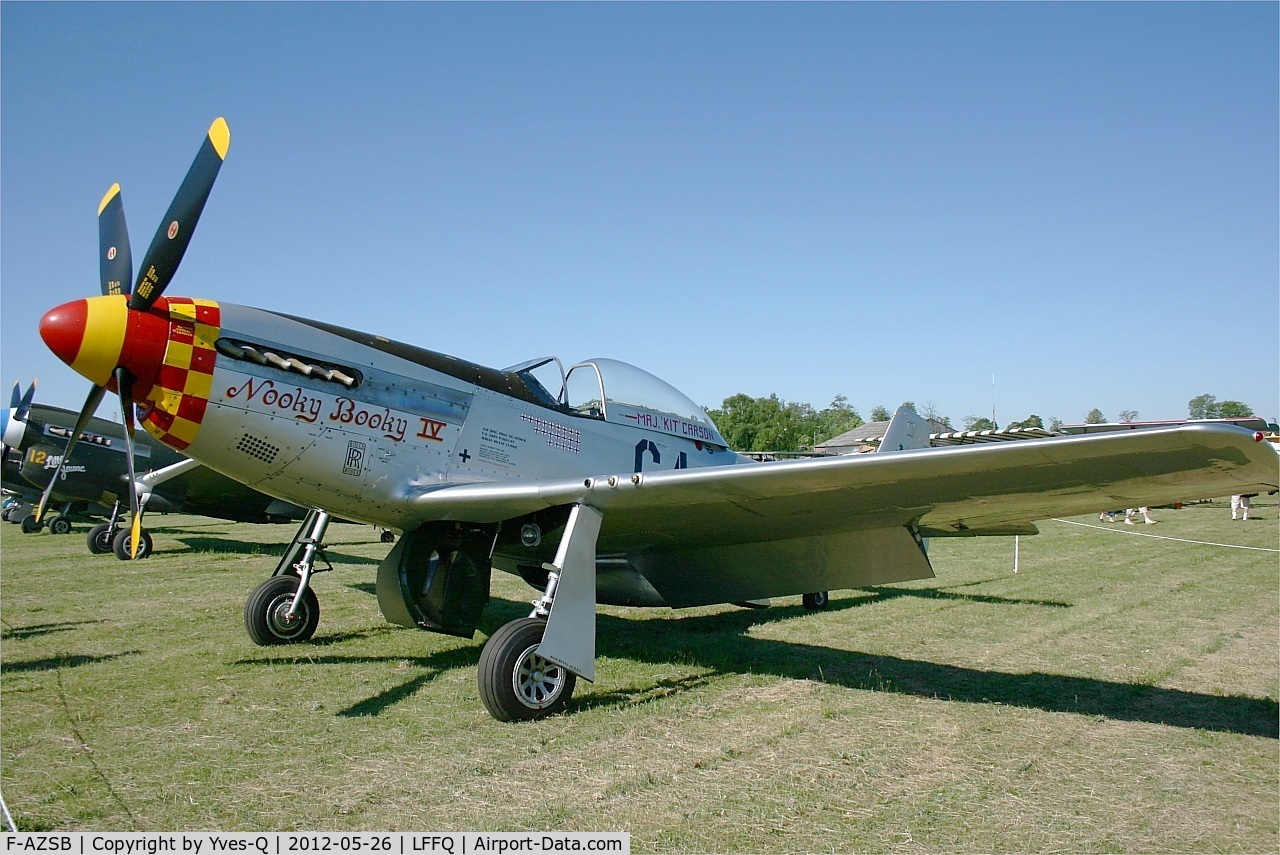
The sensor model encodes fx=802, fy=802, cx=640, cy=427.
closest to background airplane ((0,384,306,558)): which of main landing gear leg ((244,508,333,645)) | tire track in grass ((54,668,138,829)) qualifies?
main landing gear leg ((244,508,333,645))

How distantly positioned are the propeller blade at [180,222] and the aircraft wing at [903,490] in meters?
1.91

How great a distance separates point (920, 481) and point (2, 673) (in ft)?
19.8

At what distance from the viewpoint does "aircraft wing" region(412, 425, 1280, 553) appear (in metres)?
3.37

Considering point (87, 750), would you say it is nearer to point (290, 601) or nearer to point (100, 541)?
point (290, 601)

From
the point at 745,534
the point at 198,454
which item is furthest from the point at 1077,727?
the point at 198,454

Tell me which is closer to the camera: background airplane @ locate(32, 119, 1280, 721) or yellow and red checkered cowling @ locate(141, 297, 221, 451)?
background airplane @ locate(32, 119, 1280, 721)

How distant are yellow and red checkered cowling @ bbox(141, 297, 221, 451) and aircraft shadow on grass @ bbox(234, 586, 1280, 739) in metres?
1.89

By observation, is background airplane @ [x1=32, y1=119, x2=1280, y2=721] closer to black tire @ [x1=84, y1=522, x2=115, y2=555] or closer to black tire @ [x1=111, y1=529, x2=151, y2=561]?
black tire @ [x1=111, y1=529, x2=151, y2=561]

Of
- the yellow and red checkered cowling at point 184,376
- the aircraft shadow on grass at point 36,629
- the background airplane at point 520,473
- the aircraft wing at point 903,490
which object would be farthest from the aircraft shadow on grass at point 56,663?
the aircraft wing at point 903,490

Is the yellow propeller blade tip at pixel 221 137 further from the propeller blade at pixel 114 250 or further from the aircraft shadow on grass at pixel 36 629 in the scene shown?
the aircraft shadow on grass at pixel 36 629

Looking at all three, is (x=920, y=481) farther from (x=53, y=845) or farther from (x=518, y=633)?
(x=53, y=845)

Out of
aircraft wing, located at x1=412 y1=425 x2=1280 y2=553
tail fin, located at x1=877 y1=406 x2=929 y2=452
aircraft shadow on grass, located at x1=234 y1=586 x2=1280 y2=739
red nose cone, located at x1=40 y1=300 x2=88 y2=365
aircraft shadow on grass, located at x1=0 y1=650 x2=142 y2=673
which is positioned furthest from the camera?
tail fin, located at x1=877 y1=406 x2=929 y2=452

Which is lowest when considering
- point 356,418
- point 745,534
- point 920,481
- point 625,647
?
point 625,647

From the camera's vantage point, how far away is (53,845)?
9.09 ft
